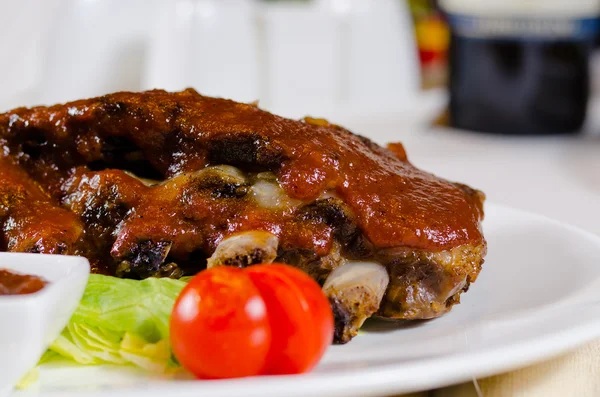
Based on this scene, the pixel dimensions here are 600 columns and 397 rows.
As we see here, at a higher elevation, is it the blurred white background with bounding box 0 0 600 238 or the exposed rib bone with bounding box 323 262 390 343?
the exposed rib bone with bounding box 323 262 390 343

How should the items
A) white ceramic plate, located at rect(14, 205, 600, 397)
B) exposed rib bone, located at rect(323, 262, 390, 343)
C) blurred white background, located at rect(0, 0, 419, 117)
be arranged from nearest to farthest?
white ceramic plate, located at rect(14, 205, 600, 397), exposed rib bone, located at rect(323, 262, 390, 343), blurred white background, located at rect(0, 0, 419, 117)

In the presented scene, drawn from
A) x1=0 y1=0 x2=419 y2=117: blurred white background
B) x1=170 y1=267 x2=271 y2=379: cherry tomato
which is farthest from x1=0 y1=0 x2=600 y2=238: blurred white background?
x1=170 y1=267 x2=271 y2=379: cherry tomato

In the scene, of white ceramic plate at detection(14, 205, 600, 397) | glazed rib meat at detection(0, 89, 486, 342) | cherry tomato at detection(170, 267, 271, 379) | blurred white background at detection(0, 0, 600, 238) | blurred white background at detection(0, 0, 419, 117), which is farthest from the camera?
blurred white background at detection(0, 0, 419, 117)

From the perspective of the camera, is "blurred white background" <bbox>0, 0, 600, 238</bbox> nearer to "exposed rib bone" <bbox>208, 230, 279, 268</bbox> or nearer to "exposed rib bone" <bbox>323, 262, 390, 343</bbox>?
"exposed rib bone" <bbox>323, 262, 390, 343</bbox>

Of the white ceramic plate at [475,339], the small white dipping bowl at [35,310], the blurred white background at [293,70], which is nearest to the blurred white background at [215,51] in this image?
the blurred white background at [293,70]

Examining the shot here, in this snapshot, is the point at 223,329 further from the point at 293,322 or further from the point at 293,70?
the point at 293,70

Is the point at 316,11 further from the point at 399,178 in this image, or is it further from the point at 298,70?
the point at 399,178

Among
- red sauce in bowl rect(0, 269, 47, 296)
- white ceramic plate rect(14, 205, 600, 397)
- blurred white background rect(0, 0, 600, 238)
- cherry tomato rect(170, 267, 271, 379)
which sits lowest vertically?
blurred white background rect(0, 0, 600, 238)

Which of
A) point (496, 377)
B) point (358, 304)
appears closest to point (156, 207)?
point (358, 304)
